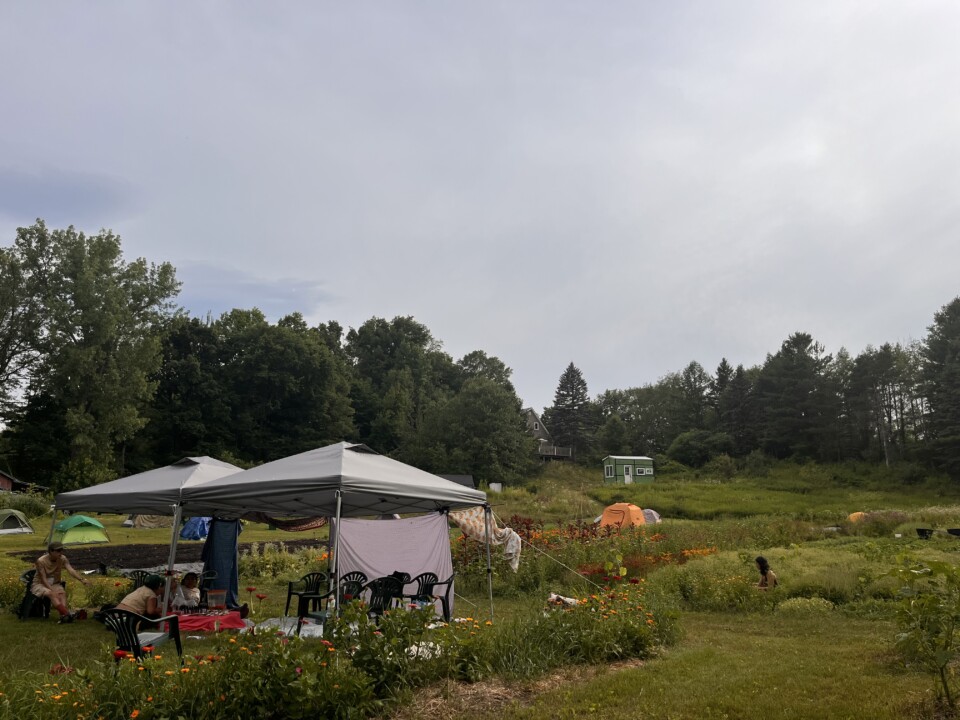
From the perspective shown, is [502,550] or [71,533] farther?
[71,533]

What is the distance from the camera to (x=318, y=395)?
55.7 meters

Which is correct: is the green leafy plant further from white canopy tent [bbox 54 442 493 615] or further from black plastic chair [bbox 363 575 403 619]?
black plastic chair [bbox 363 575 403 619]

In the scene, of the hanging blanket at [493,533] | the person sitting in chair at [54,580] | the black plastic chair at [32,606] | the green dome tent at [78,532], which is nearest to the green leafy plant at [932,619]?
the hanging blanket at [493,533]

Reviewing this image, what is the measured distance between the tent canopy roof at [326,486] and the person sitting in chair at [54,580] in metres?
1.72

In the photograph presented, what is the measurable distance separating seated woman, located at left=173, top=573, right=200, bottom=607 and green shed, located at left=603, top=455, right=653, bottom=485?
44.4 metres

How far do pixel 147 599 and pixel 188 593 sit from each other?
156 centimetres

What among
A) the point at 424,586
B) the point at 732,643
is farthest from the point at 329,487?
the point at 732,643

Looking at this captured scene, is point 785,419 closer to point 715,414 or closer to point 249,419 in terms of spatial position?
A: point 715,414

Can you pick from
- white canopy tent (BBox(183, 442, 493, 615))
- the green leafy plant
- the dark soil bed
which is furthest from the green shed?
the green leafy plant

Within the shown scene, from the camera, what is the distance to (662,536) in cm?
1546

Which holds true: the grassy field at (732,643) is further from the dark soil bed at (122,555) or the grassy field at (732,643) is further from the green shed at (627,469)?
the green shed at (627,469)

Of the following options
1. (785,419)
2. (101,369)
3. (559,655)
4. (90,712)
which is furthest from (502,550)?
(785,419)

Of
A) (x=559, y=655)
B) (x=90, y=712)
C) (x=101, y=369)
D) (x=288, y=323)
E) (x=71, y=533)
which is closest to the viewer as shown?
(x=90, y=712)

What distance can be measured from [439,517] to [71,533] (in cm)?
1523
